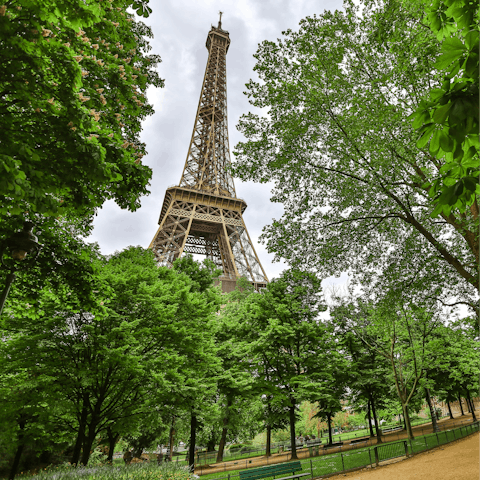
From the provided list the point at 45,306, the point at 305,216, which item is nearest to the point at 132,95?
the point at 305,216

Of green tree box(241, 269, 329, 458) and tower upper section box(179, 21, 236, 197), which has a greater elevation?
tower upper section box(179, 21, 236, 197)

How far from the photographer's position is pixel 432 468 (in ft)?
39.0

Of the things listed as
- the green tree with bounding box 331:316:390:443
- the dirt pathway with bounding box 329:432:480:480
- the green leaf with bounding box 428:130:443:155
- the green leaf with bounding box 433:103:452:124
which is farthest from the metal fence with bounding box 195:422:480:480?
the green leaf with bounding box 433:103:452:124

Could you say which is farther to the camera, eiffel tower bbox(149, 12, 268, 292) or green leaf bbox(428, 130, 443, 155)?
eiffel tower bbox(149, 12, 268, 292)

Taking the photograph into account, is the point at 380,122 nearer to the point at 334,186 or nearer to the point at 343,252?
the point at 334,186

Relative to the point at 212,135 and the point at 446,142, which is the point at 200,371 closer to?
the point at 446,142

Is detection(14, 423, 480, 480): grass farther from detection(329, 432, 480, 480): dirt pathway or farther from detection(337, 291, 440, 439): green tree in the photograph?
detection(337, 291, 440, 439): green tree

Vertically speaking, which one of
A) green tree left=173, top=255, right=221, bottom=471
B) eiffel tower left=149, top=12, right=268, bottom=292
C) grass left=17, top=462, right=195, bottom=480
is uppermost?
eiffel tower left=149, top=12, right=268, bottom=292

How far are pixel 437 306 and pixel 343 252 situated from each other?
735 cm

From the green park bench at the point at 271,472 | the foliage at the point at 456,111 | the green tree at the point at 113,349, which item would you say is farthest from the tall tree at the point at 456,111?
the green park bench at the point at 271,472

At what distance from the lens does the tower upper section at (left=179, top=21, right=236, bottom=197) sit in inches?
1916

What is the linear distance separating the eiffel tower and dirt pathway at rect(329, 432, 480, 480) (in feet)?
83.7

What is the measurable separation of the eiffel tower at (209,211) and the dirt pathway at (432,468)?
25.5m

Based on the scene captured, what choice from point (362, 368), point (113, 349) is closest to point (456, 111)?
point (113, 349)
